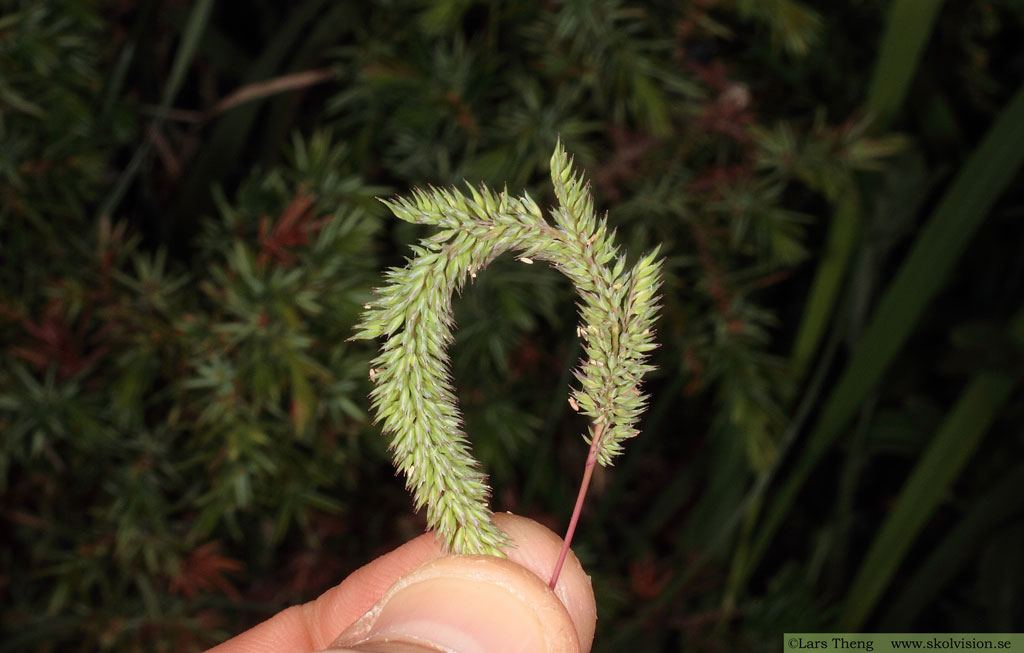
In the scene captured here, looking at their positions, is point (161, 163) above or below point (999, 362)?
below

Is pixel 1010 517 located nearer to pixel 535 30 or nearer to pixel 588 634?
pixel 588 634

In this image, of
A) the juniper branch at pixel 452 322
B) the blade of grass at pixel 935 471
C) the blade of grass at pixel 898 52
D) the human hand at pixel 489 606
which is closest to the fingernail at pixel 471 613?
the human hand at pixel 489 606

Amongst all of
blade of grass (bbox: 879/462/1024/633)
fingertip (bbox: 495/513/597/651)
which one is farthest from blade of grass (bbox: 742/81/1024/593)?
fingertip (bbox: 495/513/597/651)

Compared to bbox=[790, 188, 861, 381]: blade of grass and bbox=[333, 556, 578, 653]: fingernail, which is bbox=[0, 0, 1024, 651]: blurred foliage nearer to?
bbox=[790, 188, 861, 381]: blade of grass

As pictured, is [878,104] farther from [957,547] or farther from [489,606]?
[489,606]

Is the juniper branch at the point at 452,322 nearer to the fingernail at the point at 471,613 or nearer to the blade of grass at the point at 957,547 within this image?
the fingernail at the point at 471,613

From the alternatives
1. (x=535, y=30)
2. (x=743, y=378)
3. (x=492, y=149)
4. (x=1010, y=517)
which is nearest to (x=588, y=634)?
(x=743, y=378)
